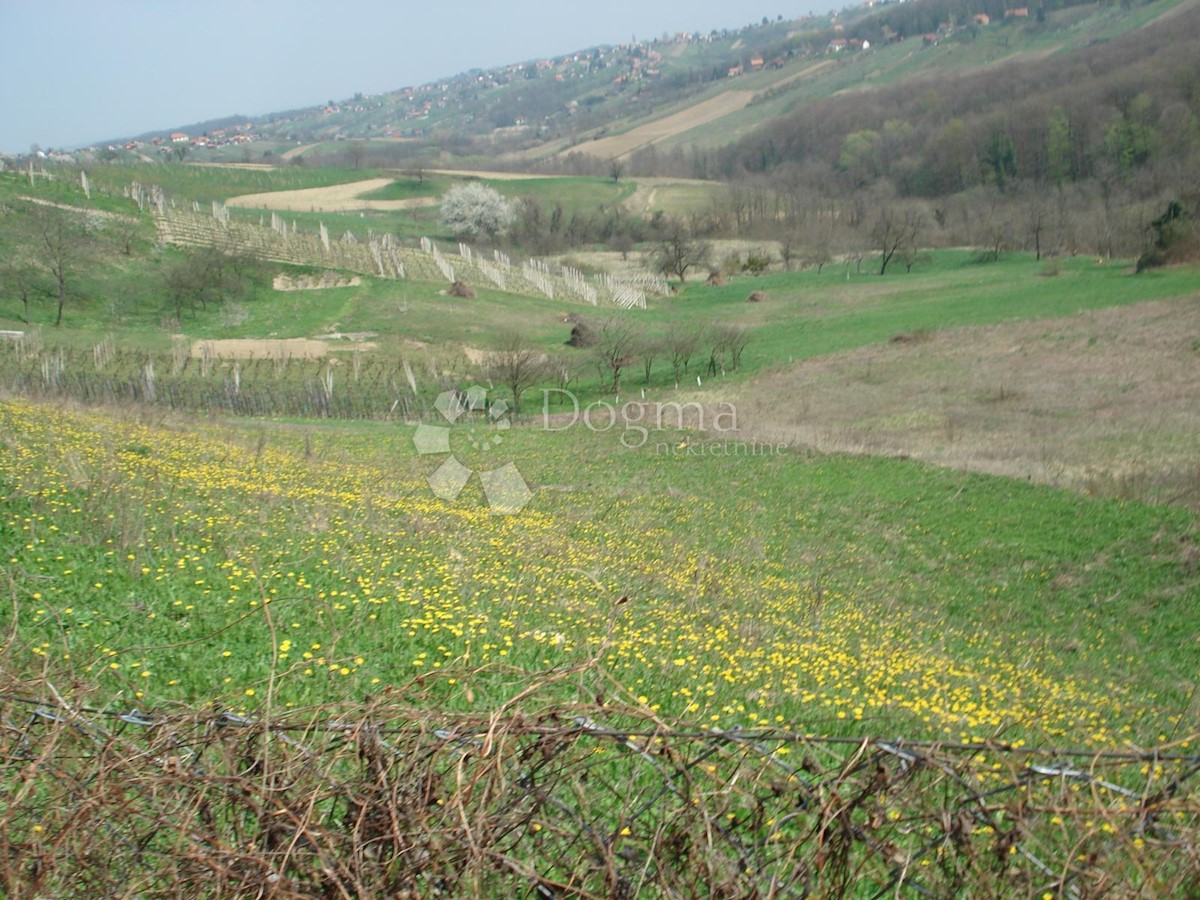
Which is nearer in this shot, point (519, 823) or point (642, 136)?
point (519, 823)

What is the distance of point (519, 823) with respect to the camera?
309cm

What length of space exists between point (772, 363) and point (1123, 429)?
59.7ft

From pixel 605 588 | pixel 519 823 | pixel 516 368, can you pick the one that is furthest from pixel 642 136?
pixel 519 823

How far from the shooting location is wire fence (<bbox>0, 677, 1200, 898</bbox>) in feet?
9.63

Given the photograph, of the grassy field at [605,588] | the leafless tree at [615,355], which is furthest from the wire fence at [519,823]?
the leafless tree at [615,355]

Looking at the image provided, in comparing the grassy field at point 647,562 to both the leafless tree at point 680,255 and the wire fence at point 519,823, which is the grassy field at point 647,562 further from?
the leafless tree at point 680,255

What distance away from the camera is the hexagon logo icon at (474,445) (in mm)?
18344

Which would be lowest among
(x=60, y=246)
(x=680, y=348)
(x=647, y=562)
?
(x=680, y=348)

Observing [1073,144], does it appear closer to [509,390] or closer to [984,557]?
[509,390]

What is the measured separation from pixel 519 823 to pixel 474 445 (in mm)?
23225

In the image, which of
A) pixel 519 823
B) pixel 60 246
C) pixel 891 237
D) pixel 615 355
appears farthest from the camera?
pixel 891 237

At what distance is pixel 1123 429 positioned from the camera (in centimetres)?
2642

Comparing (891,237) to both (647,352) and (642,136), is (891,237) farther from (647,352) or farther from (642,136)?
(642,136)

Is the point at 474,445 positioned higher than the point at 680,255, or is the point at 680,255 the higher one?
the point at 680,255
